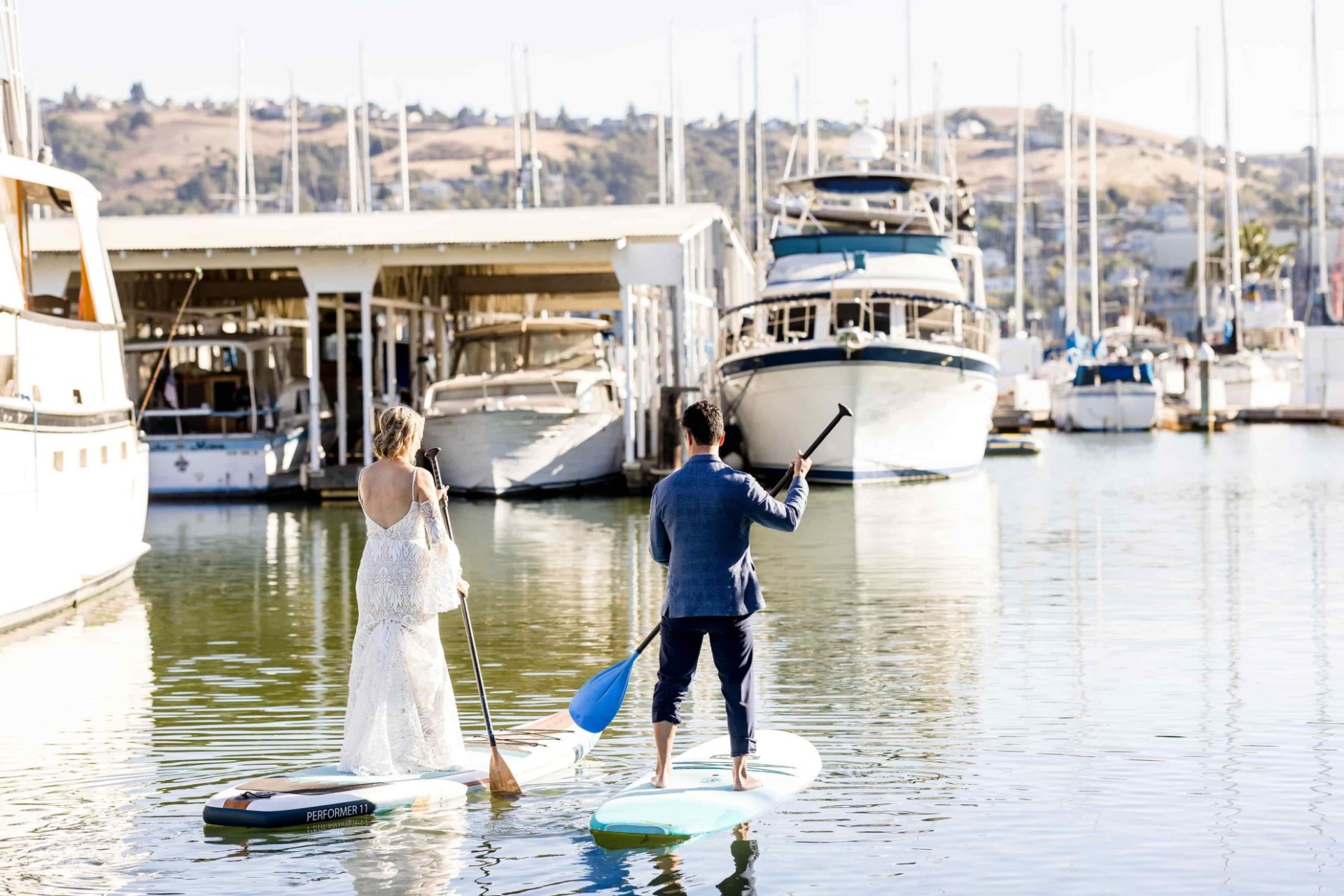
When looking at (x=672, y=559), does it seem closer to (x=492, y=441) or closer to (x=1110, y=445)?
(x=492, y=441)

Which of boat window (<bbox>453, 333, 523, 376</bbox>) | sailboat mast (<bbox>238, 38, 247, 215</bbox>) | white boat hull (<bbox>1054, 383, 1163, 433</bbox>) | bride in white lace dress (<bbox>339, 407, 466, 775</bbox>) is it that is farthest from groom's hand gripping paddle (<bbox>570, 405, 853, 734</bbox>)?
white boat hull (<bbox>1054, 383, 1163, 433</bbox>)

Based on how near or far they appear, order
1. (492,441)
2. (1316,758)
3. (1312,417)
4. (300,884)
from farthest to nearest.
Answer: (1312,417)
(492,441)
(1316,758)
(300,884)

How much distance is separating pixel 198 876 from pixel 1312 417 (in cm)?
6289

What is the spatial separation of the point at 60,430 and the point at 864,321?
20.5m

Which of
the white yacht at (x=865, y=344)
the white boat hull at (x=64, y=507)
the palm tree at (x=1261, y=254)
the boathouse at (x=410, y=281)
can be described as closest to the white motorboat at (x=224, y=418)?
the boathouse at (x=410, y=281)

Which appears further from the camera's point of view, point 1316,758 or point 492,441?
point 492,441

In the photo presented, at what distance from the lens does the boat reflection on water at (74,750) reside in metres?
8.41

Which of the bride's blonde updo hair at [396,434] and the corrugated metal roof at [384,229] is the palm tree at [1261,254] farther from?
the bride's blonde updo hair at [396,434]

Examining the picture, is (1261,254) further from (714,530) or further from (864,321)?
(714,530)

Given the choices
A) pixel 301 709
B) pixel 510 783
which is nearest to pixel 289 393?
pixel 301 709

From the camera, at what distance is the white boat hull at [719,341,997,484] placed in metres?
32.9

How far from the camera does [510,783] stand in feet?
30.7

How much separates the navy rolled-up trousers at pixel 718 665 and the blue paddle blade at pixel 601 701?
0.90m

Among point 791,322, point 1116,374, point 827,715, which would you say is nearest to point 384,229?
point 791,322
